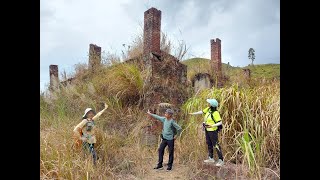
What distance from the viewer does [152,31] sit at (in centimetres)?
905

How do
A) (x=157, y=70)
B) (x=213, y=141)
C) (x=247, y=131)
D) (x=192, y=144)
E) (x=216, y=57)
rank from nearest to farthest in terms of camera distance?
(x=213, y=141) → (x=247, y=131) → (x=192, y=144) → (x=157, y=70) → (x=216, y=57)

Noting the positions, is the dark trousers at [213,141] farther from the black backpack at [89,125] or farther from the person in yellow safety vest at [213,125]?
the black backpack at [89,125]

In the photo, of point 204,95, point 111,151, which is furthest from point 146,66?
point 111,151

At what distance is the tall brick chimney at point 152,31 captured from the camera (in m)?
9.07

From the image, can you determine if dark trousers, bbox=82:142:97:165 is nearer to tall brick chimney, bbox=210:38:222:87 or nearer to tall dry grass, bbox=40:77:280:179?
tall dry grass, bbox=40:77:280:179

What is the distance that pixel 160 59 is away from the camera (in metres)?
9.20

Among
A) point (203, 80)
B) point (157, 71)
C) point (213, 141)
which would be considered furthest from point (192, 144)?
point (203, 80)

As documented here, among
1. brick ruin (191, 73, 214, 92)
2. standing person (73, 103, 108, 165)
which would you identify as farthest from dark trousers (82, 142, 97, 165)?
brick ruin (191, 73, 214, 92)

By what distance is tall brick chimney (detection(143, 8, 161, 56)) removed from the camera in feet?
29.8

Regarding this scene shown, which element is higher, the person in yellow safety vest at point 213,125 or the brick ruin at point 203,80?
the brick ruin at point 203,80

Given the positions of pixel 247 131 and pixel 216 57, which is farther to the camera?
pixel 216 57

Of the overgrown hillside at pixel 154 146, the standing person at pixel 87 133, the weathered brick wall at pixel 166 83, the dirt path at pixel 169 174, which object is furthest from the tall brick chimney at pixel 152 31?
the dirt path at pixel 169 174

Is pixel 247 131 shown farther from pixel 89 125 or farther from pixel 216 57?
pixel 216 57
